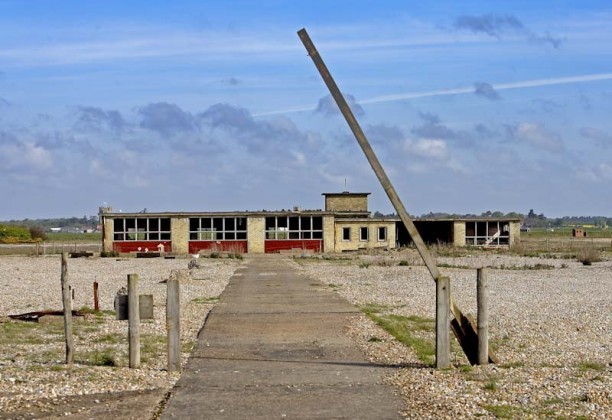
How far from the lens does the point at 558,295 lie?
85.8ft

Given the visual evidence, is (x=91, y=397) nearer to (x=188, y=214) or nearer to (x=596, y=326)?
(x=596, y=326)

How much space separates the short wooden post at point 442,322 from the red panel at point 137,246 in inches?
1899

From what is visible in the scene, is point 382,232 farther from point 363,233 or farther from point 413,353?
point 413,353

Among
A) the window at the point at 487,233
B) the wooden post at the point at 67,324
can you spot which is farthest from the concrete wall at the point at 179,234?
the wooden post at the point at 67,324

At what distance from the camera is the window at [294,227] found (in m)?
59.2

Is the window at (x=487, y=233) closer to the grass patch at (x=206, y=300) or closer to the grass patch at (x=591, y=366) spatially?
the grass patch at (x=206, y=300)

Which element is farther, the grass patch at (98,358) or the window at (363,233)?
the window at (363,233)

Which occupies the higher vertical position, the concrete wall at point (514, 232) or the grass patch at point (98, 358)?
the concrete wall at point (514, 232)

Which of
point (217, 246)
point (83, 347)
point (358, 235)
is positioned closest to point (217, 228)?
point (217, 246)

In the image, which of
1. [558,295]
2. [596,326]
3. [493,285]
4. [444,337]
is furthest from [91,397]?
[493,285]

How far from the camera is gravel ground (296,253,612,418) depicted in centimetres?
894

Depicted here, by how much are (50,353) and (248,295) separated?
1063cm

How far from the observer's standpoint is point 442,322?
1088 cm

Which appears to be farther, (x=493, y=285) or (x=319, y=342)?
(x=493, y=285)
